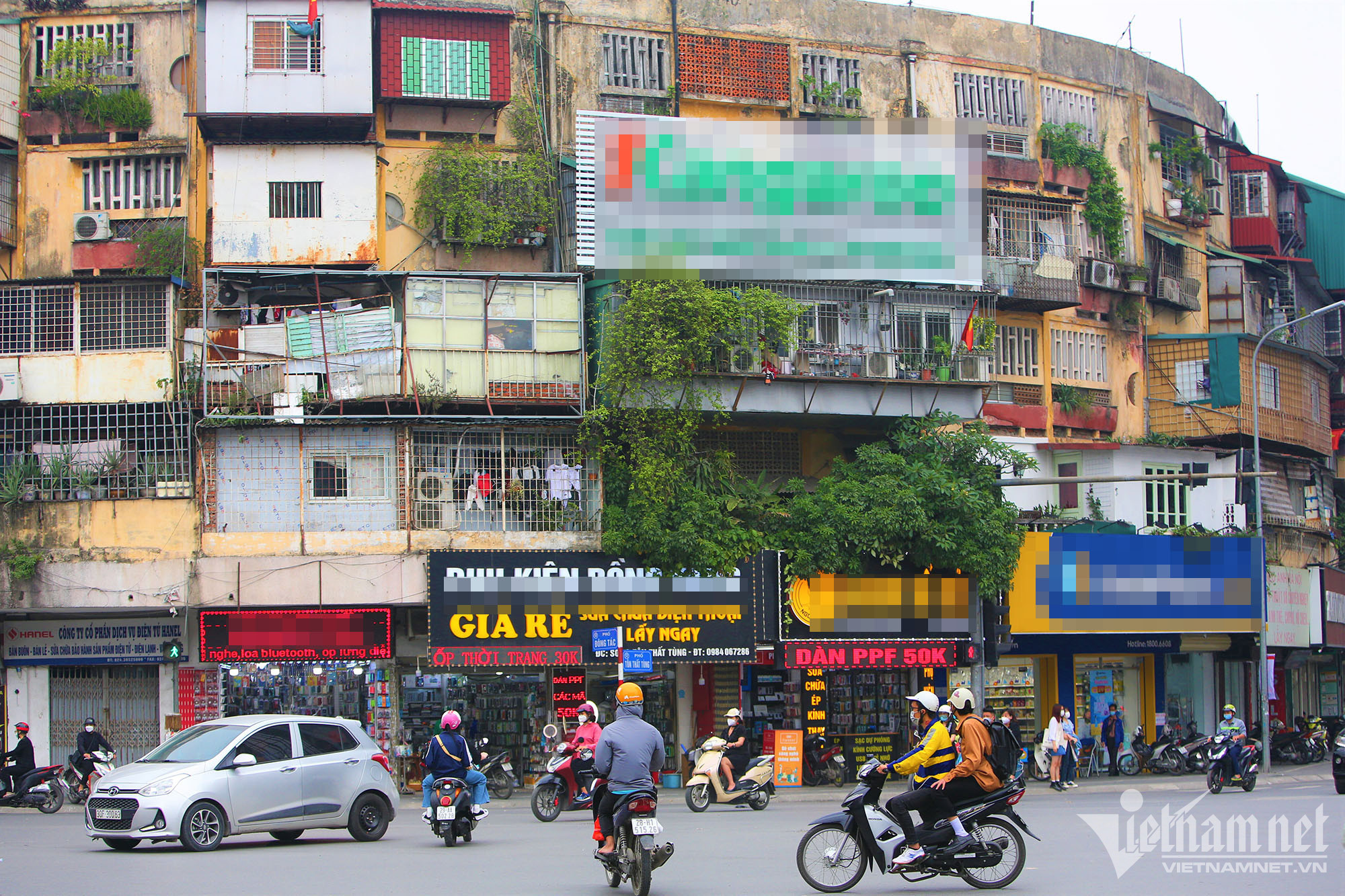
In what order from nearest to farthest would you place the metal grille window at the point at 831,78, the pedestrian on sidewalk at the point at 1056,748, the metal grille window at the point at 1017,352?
the pedestrian on sidewalk at the point at 1056,748 → the metal grille window at the point at 831,78 → the metal grille window at the point at 1017,352

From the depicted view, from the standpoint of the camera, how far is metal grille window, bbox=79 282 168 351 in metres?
26.8

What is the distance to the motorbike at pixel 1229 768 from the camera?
23750 mm

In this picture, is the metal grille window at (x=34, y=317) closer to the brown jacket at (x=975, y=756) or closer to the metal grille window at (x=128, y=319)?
the metal grille window at (x=128, y=319)

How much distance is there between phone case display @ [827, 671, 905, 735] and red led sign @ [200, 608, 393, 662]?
9.66 metres

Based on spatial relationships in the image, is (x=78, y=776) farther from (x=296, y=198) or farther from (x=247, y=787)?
(x=296, y=198)

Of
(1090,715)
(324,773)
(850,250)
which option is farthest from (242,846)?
(1090,715)

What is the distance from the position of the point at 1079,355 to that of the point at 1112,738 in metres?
9.43

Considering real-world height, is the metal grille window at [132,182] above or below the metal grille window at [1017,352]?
above

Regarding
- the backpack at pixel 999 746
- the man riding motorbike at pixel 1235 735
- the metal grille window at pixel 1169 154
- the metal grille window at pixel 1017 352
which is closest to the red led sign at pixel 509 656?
the man riding motorbike at pixel 1235 735

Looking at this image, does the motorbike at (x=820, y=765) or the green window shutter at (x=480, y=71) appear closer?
the motorbike at (x=820, y=765)

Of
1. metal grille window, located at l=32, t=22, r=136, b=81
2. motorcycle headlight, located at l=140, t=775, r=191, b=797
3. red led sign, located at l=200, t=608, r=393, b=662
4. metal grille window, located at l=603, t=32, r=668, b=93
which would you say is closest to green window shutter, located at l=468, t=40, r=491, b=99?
metal grille window, located at l=603, t=32, r=668, b=93

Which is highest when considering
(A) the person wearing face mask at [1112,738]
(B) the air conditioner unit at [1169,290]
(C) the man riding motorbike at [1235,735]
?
(B) the air conditioner unit at [1169,290]

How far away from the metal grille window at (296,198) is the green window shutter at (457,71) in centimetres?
350

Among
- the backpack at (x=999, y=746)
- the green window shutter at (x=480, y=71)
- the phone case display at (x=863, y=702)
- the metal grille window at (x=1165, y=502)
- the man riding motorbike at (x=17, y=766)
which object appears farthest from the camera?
the metal grille window at (x=1165, y=502)
